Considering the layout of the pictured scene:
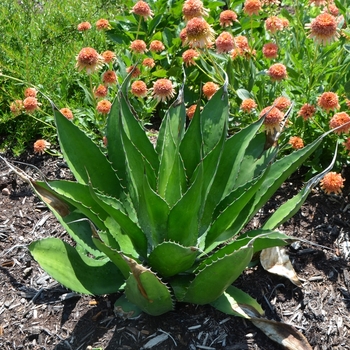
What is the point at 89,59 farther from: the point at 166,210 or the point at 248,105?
the point at 166,210

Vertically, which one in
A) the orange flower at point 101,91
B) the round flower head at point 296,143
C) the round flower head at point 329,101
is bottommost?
the round flower head at point 296,143

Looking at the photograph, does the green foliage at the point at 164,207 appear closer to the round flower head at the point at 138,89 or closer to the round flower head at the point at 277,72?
the round flower head at the point at 277,72

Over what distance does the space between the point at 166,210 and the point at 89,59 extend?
3.70ft

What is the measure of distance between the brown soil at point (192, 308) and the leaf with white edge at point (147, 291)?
0.20 metres

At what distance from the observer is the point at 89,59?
2770 millimetres

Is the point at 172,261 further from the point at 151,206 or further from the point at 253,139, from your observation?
the point at 253,139

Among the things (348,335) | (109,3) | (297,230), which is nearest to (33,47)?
(109,3)

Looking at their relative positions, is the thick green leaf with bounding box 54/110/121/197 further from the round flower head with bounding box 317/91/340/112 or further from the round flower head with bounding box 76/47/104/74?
the round flower head with bounding box 317/91/340/112

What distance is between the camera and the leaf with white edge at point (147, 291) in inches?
70.1

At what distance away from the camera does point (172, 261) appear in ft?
6.44

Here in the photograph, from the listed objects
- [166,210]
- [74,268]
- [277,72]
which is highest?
[277,72]

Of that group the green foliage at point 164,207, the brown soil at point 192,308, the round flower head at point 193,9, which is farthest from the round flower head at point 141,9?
the brown soil at point 192,308

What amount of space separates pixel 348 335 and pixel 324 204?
758mm

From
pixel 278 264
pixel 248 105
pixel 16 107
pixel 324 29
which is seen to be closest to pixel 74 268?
pixel 278 264
